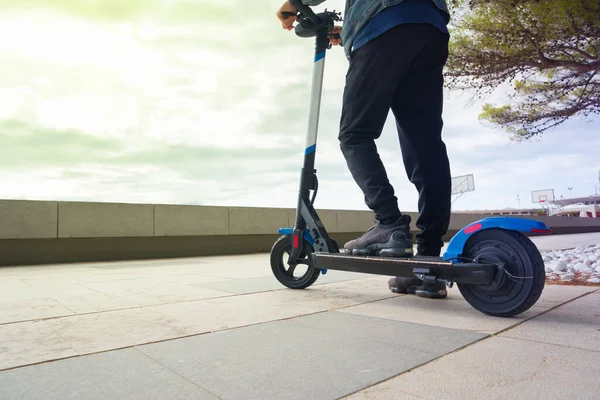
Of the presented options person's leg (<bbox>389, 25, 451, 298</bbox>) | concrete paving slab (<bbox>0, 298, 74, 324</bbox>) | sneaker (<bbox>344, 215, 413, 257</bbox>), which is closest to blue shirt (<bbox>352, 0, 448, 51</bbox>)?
person's leg (<bbox>389, 25, 451, 298</bbox>)

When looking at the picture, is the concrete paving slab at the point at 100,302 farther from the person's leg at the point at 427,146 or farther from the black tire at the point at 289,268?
the person's leg at the point at 427,146

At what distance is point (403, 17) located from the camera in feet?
5.65

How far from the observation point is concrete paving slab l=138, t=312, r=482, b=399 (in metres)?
0.90

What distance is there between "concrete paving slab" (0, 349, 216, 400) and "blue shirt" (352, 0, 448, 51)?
1.54m

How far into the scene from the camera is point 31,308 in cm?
188

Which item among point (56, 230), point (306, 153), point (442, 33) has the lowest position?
point (56, 230)

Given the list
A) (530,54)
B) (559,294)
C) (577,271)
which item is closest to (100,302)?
(559,294)

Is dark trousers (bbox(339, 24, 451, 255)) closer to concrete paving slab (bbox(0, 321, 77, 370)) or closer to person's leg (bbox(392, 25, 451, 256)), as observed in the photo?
person's leg (bbox(392, 25, 451, 256))

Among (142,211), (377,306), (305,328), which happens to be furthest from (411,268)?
(142,211)

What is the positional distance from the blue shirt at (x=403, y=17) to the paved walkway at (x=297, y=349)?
1.21 meters

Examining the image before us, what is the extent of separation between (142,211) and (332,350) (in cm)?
490

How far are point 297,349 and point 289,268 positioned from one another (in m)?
1.25

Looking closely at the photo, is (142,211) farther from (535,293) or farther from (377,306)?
(535,293)

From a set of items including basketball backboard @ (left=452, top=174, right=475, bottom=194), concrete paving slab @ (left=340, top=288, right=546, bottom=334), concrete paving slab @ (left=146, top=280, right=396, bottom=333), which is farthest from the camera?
basketball backboard @ (left=452, top=174, right=475, bottom=194)
